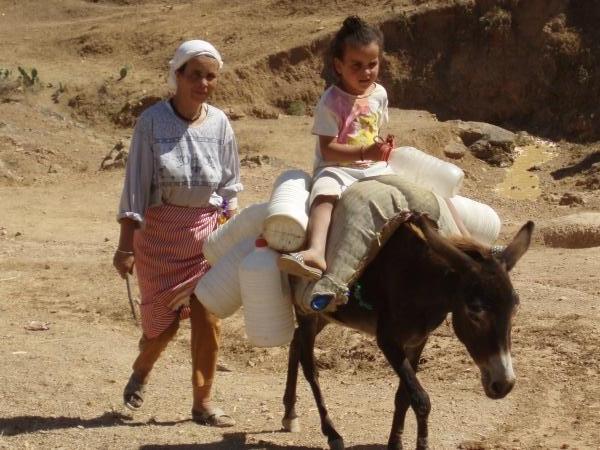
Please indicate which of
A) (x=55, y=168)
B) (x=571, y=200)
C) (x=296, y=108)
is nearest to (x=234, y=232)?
(x=571, y=200)

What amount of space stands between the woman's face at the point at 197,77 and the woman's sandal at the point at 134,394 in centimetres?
157

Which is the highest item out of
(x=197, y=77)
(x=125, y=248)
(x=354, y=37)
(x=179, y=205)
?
(x=354, y=37)

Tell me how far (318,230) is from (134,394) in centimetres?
152

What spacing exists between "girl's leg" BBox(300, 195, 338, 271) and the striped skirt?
809 millimetres

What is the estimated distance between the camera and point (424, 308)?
5039 millimetres

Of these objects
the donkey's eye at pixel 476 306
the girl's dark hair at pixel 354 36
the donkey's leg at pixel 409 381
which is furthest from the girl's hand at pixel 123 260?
the donkey's eye at pixel 476 306

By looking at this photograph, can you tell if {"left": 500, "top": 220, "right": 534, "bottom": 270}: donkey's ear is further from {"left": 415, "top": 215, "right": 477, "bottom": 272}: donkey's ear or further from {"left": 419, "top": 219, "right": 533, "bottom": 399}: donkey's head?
{"left": 415, "top": 215, "right": 477, "bottom": 272}: donkey's ear

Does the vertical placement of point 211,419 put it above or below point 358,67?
below

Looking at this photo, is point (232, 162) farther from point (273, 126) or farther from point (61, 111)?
point (61, 111)

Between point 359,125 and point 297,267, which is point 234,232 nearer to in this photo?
point 297,267

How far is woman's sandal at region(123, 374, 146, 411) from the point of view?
589cm

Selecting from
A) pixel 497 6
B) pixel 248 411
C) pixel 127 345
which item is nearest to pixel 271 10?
pixel 497 6

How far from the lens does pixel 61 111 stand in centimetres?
1877

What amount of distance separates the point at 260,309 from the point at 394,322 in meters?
0.66
